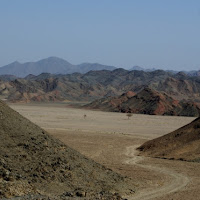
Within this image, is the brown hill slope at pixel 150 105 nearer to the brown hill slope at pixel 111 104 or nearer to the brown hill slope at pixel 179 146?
the brown hill slope at pixel 111 104

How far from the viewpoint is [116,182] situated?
860 inches

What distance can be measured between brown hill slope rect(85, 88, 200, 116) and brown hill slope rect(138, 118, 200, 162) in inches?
2151

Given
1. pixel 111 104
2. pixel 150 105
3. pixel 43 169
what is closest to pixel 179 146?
pixel 43 169

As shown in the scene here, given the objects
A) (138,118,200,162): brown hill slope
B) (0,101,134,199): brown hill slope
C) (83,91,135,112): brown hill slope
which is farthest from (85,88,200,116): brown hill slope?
(0,101,134,199): brown hill slope

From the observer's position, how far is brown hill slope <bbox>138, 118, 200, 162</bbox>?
34.2 m

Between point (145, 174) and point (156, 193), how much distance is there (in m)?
5.09

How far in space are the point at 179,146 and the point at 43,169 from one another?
769 inches

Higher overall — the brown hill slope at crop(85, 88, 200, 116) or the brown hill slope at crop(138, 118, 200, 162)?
the brown hill slope at crop(85, 88, 200, 116)

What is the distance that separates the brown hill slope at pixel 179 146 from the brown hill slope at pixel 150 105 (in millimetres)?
54625

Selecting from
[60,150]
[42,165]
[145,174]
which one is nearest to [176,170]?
[145,174]

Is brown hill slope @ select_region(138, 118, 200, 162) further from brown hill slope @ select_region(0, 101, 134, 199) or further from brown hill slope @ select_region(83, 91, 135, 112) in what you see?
brown hill slope @ select_region(83, 91, 135, 112)

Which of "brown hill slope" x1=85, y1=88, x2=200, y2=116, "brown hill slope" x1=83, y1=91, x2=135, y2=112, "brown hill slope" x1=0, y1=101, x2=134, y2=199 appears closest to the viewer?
"brown hill slope" x1=0, y1=101, x2=134, y2=199

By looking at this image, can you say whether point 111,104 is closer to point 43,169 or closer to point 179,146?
point 179,146

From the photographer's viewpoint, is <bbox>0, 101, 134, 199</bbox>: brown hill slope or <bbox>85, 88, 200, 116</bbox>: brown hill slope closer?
<bbox>0, 101, 134, 199</bbox>: brown hill slope
